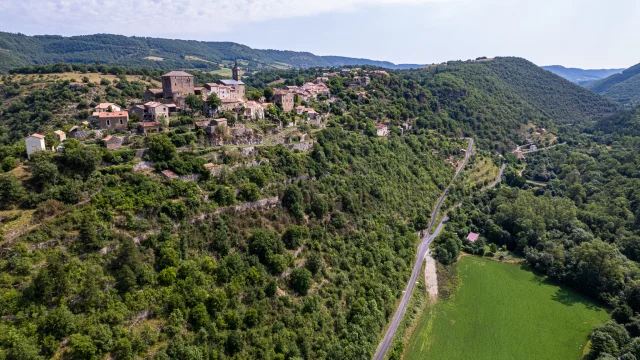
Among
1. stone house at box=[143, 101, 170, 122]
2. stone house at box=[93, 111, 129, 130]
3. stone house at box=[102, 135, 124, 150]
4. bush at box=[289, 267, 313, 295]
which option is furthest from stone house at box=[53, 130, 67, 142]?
bush at box=[289, 267, 313, 295]

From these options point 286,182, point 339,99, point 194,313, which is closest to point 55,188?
point 194,313

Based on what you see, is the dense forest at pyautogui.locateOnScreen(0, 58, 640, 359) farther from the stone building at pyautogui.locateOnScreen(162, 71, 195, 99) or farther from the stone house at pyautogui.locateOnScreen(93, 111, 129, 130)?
the stone building at pyautogui.locateOnScreen(162, 71, 195, 99)

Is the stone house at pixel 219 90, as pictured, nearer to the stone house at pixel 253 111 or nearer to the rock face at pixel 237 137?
the stone house at pixel 253 111

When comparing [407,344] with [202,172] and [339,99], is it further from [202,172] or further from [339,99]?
[339,99]

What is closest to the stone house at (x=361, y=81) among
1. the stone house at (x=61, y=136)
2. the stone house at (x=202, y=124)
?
the stone house at (x=202, y=124)

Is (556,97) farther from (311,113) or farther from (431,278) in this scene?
(431,278)

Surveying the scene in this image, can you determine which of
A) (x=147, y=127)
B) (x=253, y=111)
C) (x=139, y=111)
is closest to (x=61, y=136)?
(x=147, y=127)

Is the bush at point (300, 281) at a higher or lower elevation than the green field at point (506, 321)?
higher
